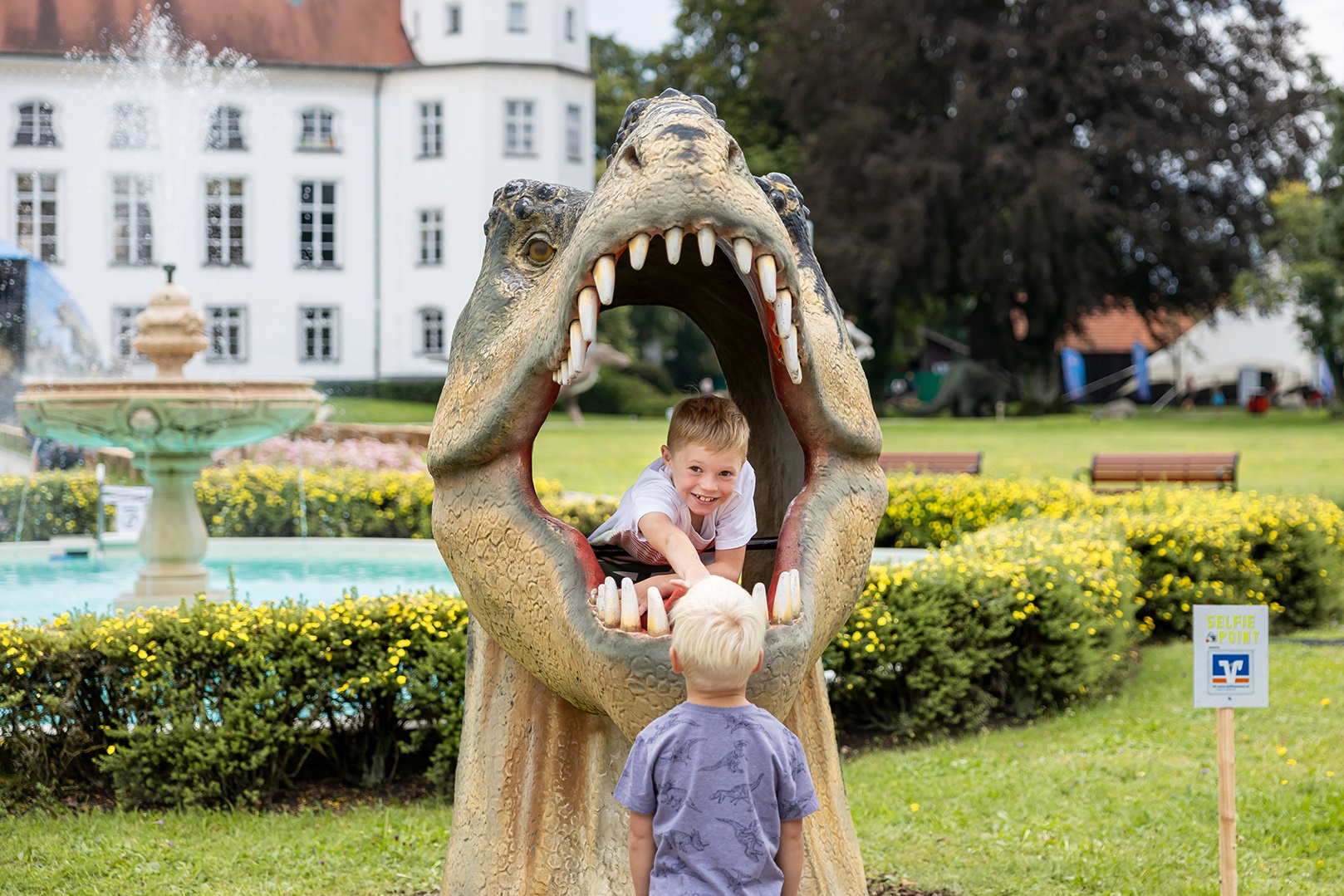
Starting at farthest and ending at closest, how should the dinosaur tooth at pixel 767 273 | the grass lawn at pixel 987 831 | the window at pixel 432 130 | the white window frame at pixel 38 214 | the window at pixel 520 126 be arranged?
1. the window at pixel 520 126
2. the window at pixel 432 130
3. the white window frame at pixel 38 214
4. the grass lawn at pixel 987 831
5. the dinosaur tooth at pixel 767 273

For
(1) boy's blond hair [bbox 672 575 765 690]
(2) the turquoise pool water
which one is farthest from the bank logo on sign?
(2) the turquoise pool water

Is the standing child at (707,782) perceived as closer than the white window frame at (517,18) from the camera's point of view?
Yes

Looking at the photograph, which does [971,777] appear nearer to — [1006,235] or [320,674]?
[320,674]

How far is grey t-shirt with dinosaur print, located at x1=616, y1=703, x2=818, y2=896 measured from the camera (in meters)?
2.44

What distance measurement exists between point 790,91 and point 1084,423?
12033mm

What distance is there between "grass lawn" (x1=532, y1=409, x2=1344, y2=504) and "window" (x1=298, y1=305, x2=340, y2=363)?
649cm

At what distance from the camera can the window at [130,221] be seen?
3150 cm

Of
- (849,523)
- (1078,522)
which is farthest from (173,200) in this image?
(849,523)

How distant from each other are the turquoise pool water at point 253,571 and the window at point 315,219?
23.3 metres

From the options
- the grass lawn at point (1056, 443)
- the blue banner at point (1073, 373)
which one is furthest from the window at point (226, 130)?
the blue banner at point (1073, 373)

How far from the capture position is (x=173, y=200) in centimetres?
3300

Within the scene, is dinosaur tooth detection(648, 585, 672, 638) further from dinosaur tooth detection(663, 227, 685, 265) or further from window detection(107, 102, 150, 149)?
window detection(107, 102, 150, 149)

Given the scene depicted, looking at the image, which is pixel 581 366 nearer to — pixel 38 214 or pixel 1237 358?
pixel 38 214

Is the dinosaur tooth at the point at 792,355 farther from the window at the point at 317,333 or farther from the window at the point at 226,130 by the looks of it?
the window at the point at 226,130
